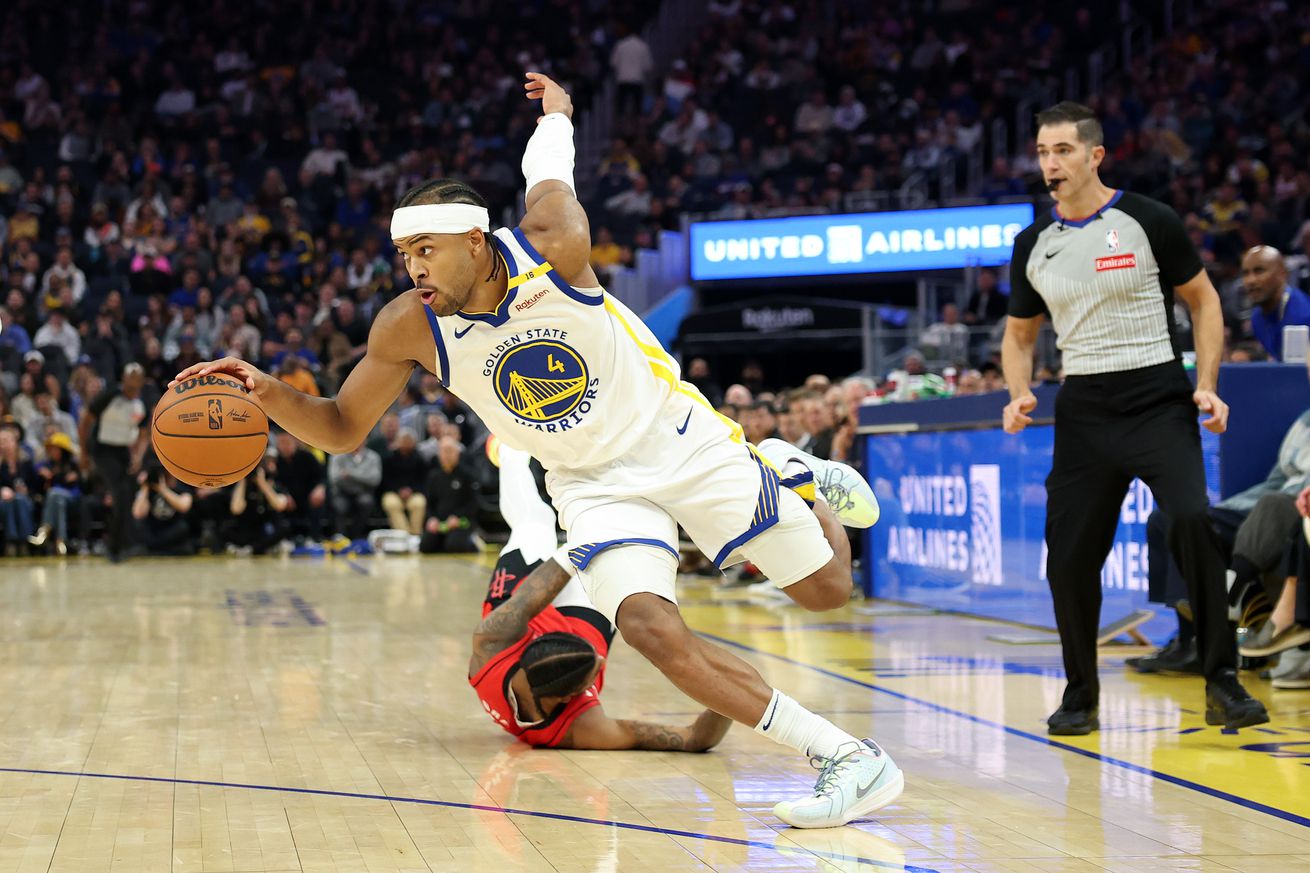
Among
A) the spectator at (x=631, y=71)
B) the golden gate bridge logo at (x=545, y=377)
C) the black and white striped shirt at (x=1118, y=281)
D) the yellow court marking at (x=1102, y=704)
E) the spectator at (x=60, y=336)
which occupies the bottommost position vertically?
the yellow court marking at (x=1102, y=704)

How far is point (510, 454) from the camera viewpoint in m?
6.62

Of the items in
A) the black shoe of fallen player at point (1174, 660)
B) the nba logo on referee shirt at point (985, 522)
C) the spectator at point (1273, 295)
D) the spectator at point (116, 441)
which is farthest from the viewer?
the spectator at point (116, 441)

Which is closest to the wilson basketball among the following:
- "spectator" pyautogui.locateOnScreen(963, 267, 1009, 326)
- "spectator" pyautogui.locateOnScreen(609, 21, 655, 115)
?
"spectator" pyautogui.locateOnScreen(963, 267, 1009, 326)

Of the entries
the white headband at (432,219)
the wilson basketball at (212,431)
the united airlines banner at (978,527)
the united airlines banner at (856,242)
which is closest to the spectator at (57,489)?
the united airlines banner at (856,242)

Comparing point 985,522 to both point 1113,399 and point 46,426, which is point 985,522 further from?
point 46,426

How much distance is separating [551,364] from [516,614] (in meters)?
1.40

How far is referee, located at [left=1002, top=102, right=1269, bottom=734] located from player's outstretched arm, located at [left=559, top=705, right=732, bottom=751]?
127cm

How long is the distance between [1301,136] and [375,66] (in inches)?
594

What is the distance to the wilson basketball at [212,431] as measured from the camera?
4562 mm

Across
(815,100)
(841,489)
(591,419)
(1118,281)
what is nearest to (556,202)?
(591,419)

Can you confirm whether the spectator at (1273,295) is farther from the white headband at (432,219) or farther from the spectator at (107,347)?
the spectator at (107,347)

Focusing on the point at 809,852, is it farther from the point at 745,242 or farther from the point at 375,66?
the point at 375,66

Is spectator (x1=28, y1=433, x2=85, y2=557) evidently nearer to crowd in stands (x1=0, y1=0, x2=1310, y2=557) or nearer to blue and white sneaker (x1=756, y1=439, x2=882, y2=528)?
crowd in stands (x1=0, y1=0, x2=1310, y2=557)

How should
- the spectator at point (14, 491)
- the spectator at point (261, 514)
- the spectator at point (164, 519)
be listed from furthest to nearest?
1. the spectator at point (261, 514)
2. the spectator at point (164, 519)
3. the spectator at point (14, 491)
